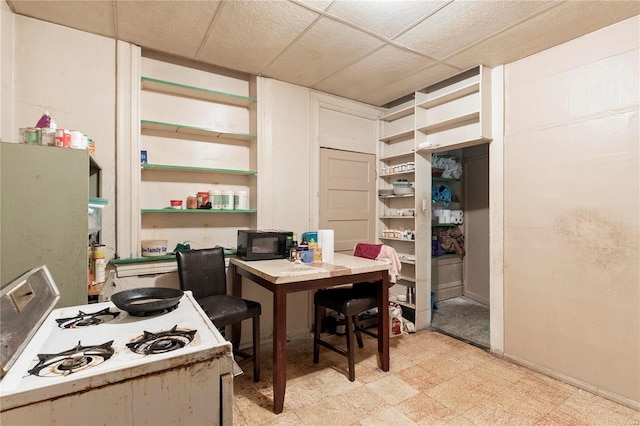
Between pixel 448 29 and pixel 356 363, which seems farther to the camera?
pixel 356 363

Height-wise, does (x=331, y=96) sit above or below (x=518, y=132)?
above

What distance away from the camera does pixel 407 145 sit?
3.76 m

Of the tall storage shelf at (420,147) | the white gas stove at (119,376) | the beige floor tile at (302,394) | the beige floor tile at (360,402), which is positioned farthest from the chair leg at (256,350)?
the tall storage shelf at (420,147)

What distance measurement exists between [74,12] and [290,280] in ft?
7.53

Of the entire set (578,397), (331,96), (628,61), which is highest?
(331,96)

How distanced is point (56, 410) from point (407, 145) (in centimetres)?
366

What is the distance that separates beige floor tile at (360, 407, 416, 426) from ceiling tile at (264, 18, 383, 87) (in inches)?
103

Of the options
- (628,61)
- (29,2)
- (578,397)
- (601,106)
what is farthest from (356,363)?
(29,2)

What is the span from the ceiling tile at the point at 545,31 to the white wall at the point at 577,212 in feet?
0.31

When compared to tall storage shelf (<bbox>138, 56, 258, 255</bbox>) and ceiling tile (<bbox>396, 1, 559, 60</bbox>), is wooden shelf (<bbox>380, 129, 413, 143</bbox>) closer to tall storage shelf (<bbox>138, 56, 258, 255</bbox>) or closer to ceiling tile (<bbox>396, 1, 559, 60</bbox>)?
ceiling tile (<bbox>396, 1, 559, 60</bbox>)

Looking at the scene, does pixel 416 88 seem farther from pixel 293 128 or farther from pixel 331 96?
pixel 293 128

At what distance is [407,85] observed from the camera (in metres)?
3.28

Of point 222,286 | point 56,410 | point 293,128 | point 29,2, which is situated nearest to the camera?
point 56,410

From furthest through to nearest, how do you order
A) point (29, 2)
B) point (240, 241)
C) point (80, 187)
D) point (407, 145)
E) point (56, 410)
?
point (407, 145) < point (240, 241) < point (29, 2) < point (80, 187) < point (56, 410)
